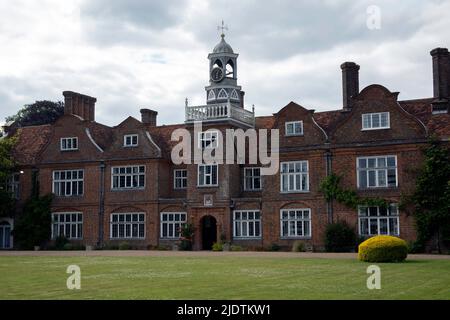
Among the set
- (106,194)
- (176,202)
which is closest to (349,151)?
(176,202)

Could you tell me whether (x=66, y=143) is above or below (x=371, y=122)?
above

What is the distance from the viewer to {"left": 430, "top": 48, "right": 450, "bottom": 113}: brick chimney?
3422cm

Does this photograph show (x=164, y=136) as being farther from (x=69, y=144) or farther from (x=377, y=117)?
(x=377, y=117)

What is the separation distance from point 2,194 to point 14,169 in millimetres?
2465

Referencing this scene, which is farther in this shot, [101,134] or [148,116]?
[148,116]

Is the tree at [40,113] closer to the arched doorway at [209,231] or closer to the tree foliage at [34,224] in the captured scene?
the tree foliage at [34,224]

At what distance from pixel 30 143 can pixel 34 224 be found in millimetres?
7048

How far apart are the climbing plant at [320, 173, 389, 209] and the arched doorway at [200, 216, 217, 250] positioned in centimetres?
761

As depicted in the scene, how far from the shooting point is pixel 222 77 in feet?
128

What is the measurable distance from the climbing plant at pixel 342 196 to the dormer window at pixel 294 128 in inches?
128

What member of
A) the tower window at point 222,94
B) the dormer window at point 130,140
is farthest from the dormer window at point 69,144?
the tower window at point 222,94

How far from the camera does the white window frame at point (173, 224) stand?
3875 cm

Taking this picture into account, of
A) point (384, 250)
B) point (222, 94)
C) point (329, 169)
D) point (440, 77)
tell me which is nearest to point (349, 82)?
point (440, 77)

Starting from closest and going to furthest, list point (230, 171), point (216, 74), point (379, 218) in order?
point (379, 218) → point (230, 171) → point (216, 74)
